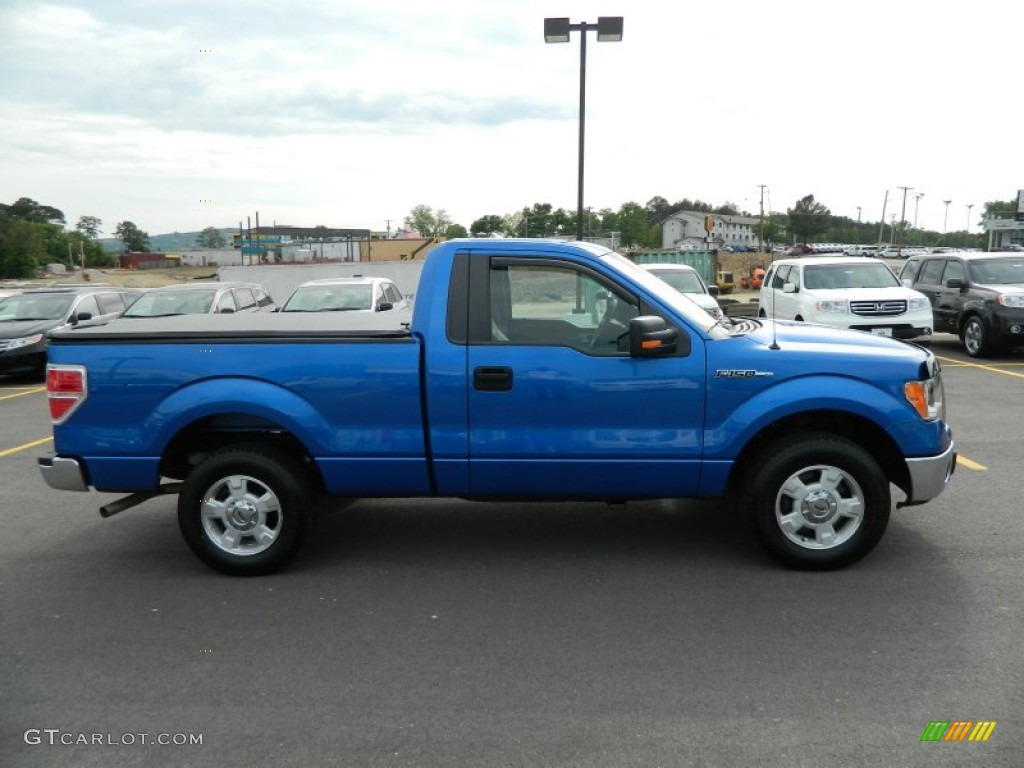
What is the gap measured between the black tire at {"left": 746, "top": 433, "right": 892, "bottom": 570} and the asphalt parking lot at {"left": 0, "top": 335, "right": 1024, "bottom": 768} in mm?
151

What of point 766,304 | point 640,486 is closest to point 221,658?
point 640,486

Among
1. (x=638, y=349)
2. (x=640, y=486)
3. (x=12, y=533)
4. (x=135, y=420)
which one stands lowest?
(x=12, y=533)

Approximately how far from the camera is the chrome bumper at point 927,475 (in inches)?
181

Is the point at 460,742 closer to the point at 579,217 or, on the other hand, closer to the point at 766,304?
the point at 766,304

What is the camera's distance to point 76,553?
5301 millimetres

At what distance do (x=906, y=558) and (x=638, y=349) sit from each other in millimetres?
2038

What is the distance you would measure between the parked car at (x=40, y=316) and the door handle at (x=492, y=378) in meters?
10.5

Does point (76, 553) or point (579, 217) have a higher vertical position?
point (579, 217)

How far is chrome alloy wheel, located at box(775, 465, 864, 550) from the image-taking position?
4590 mm

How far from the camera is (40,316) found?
48.5 ft

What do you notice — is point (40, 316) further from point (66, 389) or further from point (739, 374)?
point (739, 374)

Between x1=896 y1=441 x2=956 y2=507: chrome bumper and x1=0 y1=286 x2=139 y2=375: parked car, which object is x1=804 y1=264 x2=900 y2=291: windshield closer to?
x1=896 y1=441 x2=956 y2=507: chrome bumper

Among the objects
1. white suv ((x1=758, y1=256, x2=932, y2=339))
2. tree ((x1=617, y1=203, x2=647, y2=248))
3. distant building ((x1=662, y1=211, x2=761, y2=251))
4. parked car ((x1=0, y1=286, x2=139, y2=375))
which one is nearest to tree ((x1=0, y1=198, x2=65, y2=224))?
tree ((x1=617, y1=203, x2=647, y2=248))

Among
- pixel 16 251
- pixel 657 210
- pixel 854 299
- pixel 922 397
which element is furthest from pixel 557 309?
pixel 657 210
